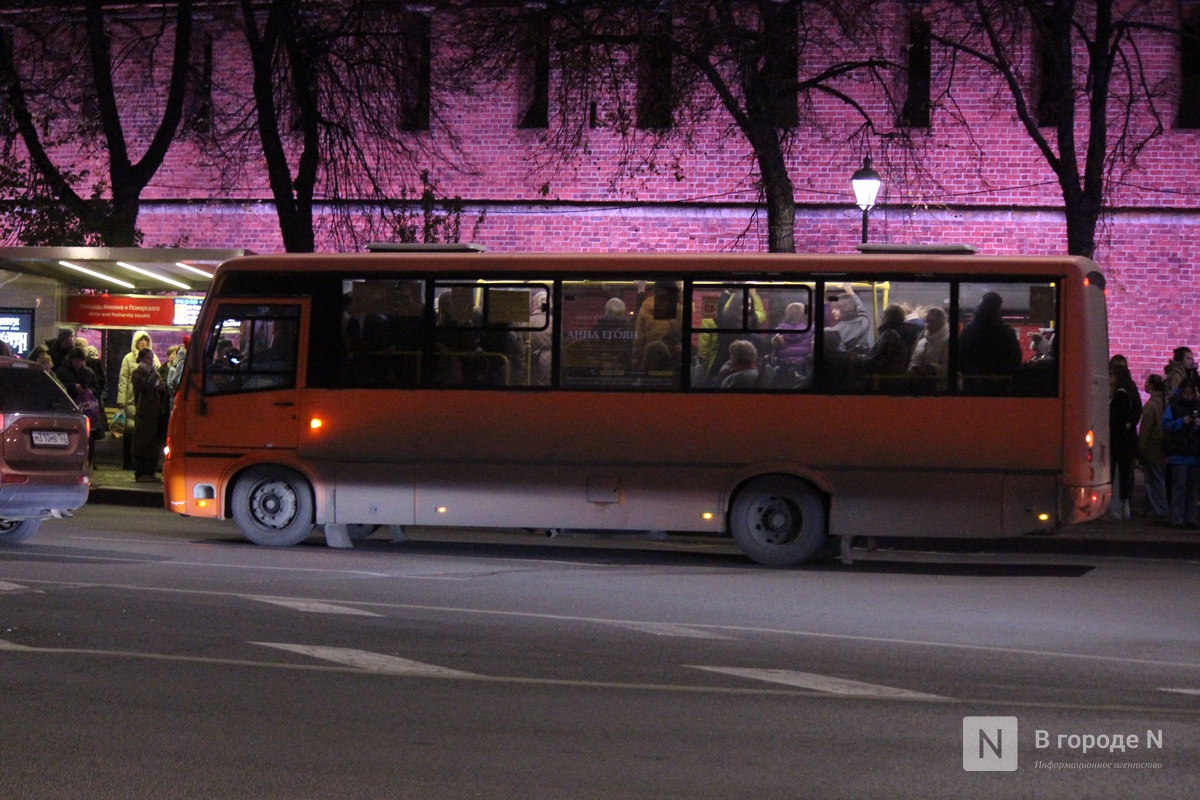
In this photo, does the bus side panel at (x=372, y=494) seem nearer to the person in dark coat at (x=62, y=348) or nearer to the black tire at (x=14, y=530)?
the black tire at (x=14, y=530)

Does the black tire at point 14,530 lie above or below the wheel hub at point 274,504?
below

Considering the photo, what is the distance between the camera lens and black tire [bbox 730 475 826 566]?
14758 mm

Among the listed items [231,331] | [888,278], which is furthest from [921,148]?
[231,331]

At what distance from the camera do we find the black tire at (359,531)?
16344 millimetres

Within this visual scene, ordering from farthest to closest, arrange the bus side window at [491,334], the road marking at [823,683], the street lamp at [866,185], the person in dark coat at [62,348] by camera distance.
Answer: the person in dark coat at [62,348] < the street lamp at [866,185] < the bus side window at [491,334] < the road marking at [823,683]

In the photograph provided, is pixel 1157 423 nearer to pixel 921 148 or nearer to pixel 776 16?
pixel 776 16

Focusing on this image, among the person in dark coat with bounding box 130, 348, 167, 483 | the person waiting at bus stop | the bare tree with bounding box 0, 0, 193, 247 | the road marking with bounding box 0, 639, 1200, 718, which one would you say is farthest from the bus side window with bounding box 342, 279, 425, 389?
the bare tree with bounding box 0, 0, 193, 247

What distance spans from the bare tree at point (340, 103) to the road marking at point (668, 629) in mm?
12822

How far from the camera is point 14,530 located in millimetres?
15039

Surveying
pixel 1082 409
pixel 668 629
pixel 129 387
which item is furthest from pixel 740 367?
pixel 129 387

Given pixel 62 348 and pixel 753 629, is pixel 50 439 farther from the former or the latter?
pixel 753 629

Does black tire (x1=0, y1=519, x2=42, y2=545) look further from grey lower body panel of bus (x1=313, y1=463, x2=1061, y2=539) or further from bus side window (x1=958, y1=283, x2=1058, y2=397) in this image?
bus side window (x1=958, y1=283, x2=1058, y2=397)

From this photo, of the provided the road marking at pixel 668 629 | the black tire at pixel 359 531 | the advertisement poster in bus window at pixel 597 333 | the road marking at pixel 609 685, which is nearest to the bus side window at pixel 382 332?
the advertisement poster in bus window at pixel 597 333

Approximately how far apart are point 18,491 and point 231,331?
2670 mm
